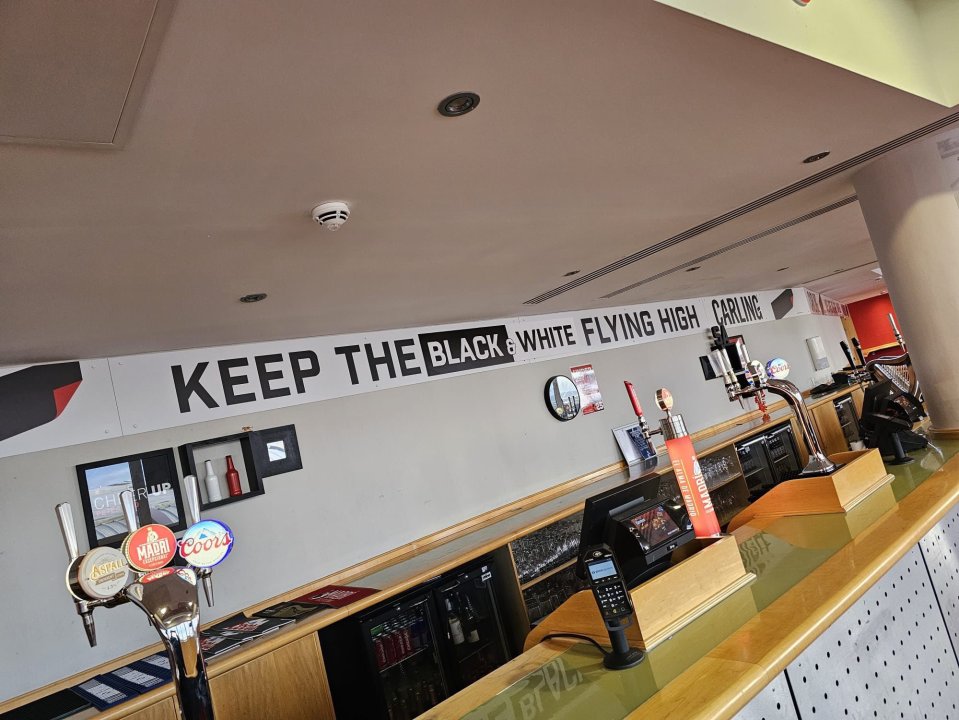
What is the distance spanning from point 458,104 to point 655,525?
140 centimetres

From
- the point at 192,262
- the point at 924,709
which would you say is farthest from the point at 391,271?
the point at 924,709

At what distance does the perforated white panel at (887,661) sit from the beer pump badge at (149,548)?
4.87ft

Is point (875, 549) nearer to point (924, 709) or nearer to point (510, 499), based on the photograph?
point (924, 709)

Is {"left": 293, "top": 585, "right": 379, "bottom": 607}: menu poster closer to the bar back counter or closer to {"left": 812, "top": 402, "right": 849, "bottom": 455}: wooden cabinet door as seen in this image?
the bar back counter

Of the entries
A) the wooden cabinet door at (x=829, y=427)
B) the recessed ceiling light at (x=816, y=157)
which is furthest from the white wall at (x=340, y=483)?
the recessed ceiling light at (x=816, y=157)

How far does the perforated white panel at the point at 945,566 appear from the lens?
2.10m

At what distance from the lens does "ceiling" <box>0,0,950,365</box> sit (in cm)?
151

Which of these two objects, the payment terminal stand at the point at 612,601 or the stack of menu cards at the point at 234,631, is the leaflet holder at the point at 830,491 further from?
the stack of menu cards at the point at 234,631

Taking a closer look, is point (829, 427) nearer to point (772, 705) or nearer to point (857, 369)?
point (857, 369)

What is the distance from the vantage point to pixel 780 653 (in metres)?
1.43

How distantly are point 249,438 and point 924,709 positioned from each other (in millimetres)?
3407

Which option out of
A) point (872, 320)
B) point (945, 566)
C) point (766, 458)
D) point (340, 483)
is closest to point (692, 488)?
point (945, 566)

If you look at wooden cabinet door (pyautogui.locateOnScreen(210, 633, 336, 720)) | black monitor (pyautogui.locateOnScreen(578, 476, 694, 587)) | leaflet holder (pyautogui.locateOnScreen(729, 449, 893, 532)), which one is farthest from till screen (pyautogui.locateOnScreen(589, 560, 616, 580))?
wooden cabinet door (pyautogui.locateOnScreen(210, 633, 336, 720))

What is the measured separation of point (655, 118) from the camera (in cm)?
229
